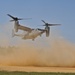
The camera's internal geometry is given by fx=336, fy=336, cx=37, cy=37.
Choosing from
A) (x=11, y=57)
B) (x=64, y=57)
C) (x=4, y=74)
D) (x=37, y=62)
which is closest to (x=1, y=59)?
(x=11, y=57)

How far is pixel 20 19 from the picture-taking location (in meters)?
64.2

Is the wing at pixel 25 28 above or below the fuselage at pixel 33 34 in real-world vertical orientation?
above

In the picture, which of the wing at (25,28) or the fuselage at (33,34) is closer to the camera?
the fuselage at (33,34)

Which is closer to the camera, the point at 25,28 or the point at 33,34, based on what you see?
the point at 33,34

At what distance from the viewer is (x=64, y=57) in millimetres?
66062

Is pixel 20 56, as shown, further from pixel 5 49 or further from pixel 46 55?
pixel 5 49

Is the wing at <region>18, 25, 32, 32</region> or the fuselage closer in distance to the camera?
the fuselage

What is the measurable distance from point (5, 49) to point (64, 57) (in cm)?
2328

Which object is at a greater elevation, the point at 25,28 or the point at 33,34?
the point at 25,28

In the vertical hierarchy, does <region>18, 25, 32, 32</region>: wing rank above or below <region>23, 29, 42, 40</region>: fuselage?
above

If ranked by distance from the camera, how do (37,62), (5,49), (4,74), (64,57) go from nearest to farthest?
(4,74) → (37,62) → (64,57) → (5,49)

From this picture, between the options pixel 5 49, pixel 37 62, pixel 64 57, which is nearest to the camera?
pixel 37 62

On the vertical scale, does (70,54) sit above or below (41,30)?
below

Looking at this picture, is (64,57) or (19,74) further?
(64,57)
